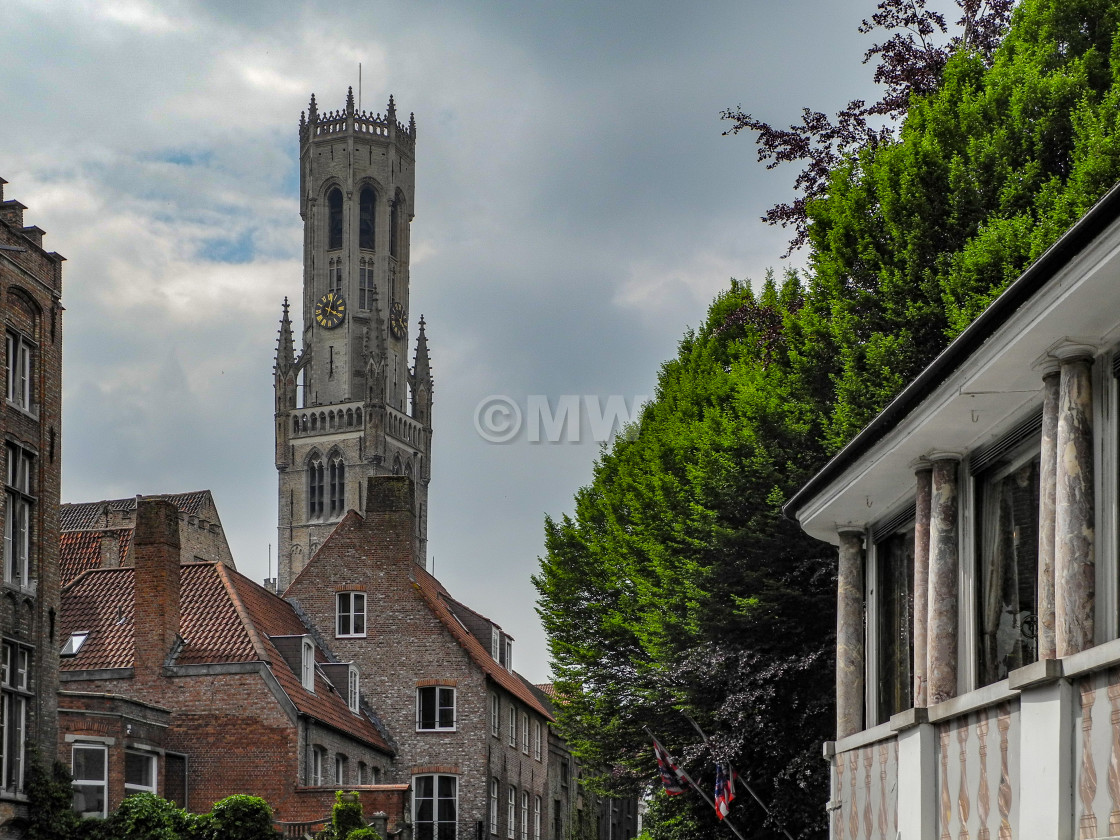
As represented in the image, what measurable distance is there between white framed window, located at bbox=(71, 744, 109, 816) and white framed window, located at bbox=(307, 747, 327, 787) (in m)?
6.72

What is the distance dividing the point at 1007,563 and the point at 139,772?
1038 inches

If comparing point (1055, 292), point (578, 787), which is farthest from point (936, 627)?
point (578, 787)

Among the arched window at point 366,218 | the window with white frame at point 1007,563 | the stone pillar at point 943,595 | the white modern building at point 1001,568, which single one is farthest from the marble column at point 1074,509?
the arched window at point 366,218

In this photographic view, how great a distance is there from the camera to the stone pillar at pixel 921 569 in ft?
36.1

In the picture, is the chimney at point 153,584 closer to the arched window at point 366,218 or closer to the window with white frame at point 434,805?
the window with white frame at point 434,805

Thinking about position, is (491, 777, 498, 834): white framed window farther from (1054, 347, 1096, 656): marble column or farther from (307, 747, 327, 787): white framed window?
(1054, 347, 1096, 656): marble column

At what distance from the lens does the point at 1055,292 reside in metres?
8.02

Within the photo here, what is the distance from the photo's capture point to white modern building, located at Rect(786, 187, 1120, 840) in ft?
26.0

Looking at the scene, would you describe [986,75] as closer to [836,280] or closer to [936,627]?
[836,280]

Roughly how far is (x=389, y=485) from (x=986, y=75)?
1137 inches

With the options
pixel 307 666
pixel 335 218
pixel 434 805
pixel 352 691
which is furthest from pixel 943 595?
pixel 335 218

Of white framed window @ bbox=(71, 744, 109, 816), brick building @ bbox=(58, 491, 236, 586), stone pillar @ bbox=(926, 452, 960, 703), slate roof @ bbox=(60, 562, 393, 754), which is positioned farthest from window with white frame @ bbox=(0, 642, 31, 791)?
brick building @ bbox=(58, 491, 236, 586)

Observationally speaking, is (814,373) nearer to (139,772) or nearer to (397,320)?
(139,772)

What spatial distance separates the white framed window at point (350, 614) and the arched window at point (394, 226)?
91.0 m
